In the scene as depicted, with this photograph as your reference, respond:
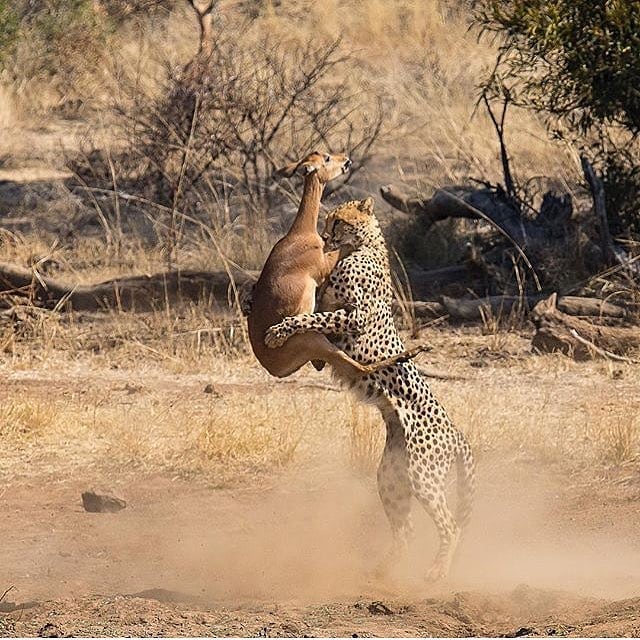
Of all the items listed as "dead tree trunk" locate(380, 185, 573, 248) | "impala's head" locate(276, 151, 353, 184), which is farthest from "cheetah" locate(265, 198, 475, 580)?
"dead tree trunk" locate(380, 185, 573, 248)

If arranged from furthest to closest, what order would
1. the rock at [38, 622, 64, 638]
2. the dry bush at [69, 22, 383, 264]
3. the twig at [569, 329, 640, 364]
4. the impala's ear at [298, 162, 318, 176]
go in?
the dry bush at [69, 22, 383, 264] → the twig at [569, 329, 640, 364] → the impala's ear at [298, 162, 318, 176] → the rock at [38, 622, 64, 638]

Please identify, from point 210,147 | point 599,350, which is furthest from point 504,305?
point 210,147

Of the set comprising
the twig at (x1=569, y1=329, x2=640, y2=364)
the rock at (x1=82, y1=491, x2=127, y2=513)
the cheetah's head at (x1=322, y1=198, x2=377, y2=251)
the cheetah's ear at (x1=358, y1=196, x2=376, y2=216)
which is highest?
the cheetah's ear at (x1=358, y1=196, x2=376, y2=216)

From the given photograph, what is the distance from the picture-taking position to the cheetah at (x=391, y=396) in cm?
560

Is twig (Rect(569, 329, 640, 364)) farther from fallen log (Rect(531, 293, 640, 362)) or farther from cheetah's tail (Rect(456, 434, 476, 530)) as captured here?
cheetah's tail (Rect(456, 434, 476, 530))

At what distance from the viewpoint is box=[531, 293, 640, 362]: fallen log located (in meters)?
9.73

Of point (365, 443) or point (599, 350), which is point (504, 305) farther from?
point (365, 443)

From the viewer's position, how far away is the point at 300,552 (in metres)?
6.46

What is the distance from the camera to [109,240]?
12.7 metres

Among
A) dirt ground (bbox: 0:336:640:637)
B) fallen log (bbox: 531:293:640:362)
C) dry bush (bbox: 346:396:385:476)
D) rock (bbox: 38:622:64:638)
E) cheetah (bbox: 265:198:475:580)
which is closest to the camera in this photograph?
rock (bbox: 38:622:64:638)

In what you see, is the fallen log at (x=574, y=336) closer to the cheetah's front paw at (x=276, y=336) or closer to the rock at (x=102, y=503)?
the rock at (x=102, y=503)

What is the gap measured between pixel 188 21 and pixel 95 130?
23.4 feet

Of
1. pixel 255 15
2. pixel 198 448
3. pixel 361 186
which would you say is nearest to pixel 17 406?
pixel 198 448

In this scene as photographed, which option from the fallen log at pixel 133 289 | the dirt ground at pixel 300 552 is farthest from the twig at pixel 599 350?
the fallen log at pixel 133 289
